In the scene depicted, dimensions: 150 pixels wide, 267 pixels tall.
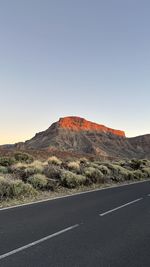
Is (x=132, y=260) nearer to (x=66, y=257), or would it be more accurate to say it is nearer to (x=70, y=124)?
(x=66, y=257)

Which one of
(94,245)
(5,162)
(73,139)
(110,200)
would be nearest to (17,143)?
(73,139)

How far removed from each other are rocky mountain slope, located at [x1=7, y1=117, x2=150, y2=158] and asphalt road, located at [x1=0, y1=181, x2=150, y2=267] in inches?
3641

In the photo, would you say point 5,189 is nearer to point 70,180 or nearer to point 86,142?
point 70,180

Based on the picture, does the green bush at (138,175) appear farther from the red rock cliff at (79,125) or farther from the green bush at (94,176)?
the red rock cliff at (79,125)

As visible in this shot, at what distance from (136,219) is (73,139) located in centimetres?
10643

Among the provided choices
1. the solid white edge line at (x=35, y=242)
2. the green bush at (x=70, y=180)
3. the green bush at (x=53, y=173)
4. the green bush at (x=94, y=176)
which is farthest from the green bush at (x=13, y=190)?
the green bush at (x=94, y=176)

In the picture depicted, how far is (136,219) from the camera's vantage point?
10906 mm

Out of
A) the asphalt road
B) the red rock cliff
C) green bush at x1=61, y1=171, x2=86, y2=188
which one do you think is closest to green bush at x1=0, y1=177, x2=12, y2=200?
the asphalt road

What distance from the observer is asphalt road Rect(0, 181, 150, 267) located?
641 centimetres

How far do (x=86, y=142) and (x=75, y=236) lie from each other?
10766cm

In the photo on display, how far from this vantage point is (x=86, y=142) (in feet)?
380

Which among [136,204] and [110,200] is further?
[110,200]

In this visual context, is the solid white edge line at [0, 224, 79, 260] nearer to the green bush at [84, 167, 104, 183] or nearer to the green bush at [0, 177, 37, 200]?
the green bush at [0, 177, 37, 200]

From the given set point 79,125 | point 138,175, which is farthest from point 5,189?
point 79,125
